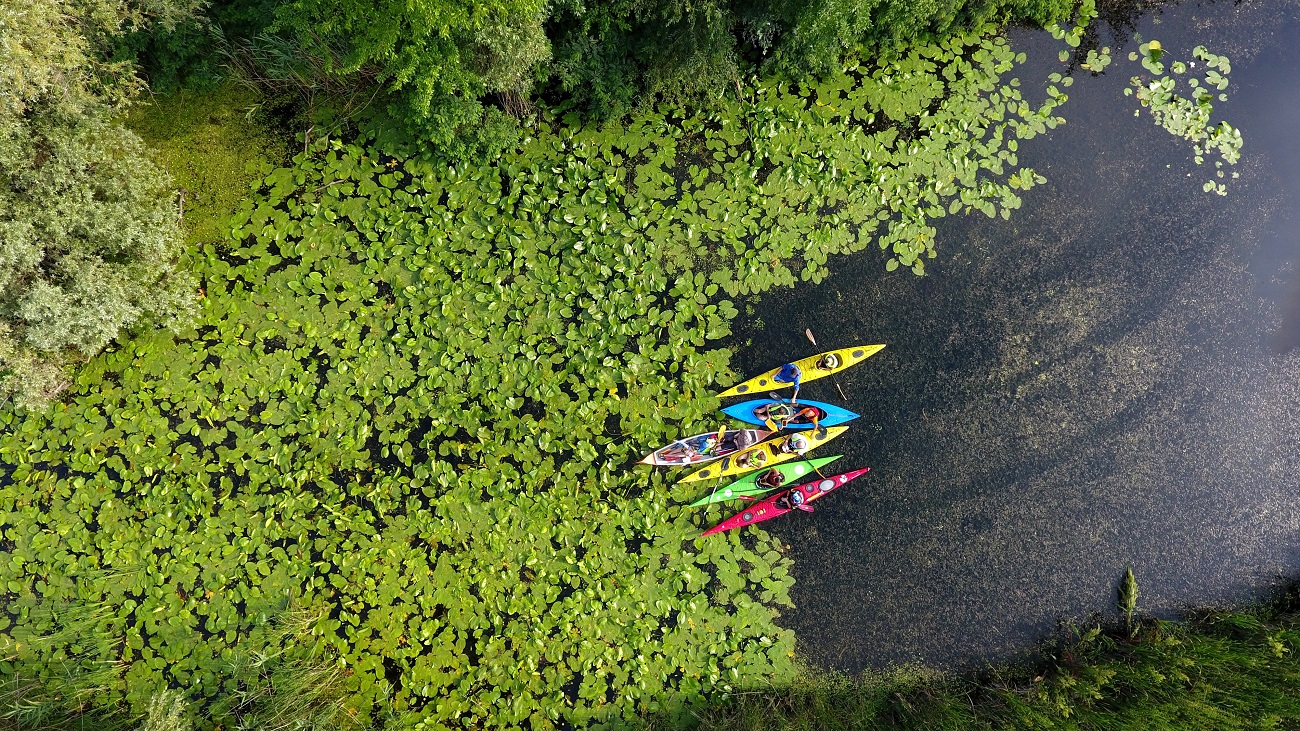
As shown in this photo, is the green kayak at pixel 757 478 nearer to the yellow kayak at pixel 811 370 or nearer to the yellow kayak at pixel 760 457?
the yellow kayak at pixel 760 457

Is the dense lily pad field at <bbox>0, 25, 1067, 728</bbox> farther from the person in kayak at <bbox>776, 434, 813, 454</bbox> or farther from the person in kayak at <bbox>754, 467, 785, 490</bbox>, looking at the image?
the person in kayak at <bbox>776, 434, 813, 454</bbox>

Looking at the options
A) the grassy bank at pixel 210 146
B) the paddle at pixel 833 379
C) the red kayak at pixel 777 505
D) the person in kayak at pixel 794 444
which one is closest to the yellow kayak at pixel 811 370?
the paddle at pixel 833 379

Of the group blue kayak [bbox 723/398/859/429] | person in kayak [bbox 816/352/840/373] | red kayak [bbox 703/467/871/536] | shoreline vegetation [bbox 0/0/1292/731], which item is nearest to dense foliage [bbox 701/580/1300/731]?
shoreline vegetation [bbox 0/0/1292/731]

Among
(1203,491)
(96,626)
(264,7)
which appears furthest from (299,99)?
(1203,491)

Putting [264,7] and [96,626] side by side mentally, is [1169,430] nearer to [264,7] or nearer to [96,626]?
[264,7]

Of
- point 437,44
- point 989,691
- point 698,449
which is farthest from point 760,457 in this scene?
point 437,44

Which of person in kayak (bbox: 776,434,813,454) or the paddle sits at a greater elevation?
the paddle
